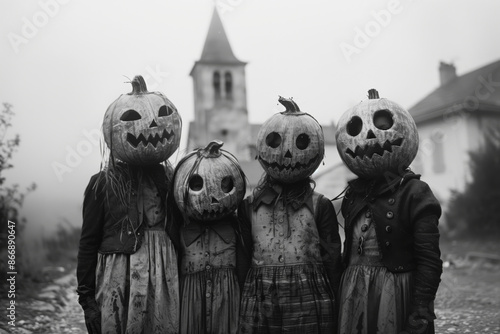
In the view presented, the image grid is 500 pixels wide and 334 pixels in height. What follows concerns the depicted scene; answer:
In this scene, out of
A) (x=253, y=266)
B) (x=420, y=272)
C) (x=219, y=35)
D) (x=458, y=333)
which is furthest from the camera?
(x=219, y=35)

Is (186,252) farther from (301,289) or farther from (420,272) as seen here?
(420,272)

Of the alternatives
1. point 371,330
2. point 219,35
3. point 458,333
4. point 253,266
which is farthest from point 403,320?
point 219,35

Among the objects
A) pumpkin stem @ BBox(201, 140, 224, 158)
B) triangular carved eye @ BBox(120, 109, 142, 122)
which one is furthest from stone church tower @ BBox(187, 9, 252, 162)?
triangular carved eye @ BBox(120, 109, 142, 122)

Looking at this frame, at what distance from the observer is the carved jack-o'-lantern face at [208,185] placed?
12.7 ft

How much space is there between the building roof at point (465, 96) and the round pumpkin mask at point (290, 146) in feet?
59.5

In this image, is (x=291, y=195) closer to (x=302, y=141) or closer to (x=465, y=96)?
(x=302, y=141)

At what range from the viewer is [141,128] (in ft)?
12.4

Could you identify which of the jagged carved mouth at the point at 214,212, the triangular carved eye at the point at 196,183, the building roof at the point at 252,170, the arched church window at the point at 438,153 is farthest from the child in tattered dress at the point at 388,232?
the building roof at the point at 252,170

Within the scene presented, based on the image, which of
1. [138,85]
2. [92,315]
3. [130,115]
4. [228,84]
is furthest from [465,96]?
[92,315]

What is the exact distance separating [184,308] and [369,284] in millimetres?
1347

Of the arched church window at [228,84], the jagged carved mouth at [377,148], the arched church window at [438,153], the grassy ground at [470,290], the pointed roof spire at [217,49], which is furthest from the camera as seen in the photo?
the pointed roof spire at [217,49]

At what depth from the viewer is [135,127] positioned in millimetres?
3791

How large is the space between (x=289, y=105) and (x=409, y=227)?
125cm

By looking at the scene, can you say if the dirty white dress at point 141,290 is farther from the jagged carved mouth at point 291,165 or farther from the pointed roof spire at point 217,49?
the pointed roof spire at point 217,49
